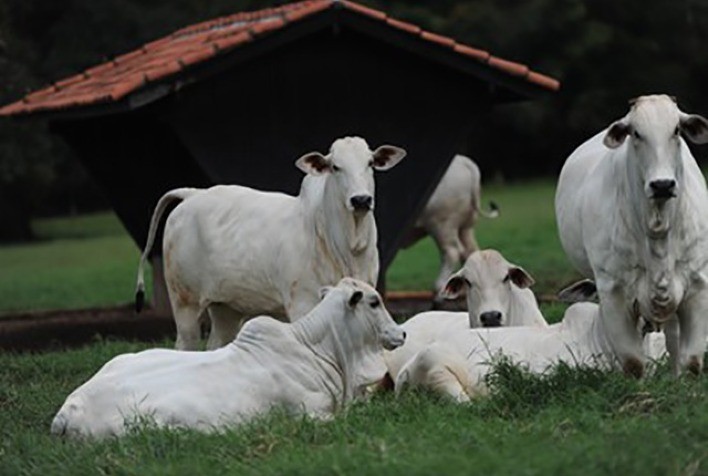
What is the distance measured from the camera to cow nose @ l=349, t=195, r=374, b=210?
10688mm

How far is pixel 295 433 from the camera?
7828 millimetres

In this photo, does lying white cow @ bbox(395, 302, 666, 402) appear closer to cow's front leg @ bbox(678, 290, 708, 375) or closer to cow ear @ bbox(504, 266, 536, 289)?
cow's front leg @ bbox(678, 290, 708, 375)

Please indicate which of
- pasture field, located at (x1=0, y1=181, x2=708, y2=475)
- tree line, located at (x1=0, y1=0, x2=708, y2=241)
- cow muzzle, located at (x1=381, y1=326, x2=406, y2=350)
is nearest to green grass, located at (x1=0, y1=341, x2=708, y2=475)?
pasture field, located at (x1=0, y1=181, x2=708, y2=475)

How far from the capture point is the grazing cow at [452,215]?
19.5m

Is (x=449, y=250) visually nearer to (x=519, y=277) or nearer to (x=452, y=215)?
(x=452, y=215)

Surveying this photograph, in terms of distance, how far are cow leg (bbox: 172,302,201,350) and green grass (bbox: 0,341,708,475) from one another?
2.97 metres

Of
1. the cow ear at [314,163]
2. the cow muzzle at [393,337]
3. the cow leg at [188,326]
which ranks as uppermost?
the cow ear at [314,163]

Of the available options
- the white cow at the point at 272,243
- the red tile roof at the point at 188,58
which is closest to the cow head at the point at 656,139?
the white cow at the point at 272,243

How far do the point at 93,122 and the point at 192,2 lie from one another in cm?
3347

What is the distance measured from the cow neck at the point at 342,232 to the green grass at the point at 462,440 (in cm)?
205

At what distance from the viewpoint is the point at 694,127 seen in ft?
29.2

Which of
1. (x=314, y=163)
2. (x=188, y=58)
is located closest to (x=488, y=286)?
(x=314, y=163)

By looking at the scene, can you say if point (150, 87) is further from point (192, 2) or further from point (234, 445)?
point (192, 2)

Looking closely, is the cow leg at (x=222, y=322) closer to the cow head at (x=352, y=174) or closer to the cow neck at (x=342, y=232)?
the cow neck at (x=342, y=232)
